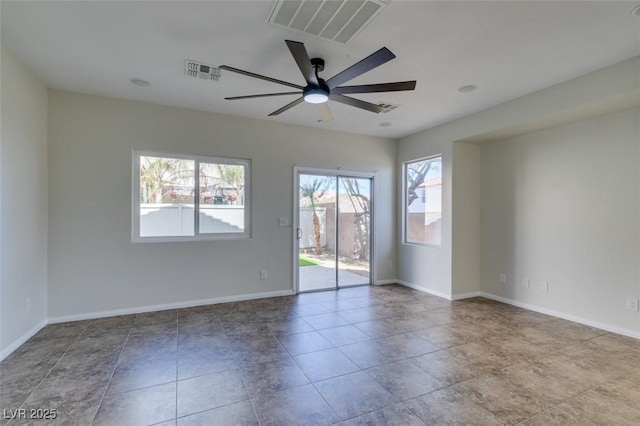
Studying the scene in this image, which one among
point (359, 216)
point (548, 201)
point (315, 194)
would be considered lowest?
point (359, 216)

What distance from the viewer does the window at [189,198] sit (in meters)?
4.03

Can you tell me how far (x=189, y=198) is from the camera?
4.29 m

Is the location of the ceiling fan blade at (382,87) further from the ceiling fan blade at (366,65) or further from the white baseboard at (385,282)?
the white baseboard at (385,282)

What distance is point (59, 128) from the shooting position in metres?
3.56

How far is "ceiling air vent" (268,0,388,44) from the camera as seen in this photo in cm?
202

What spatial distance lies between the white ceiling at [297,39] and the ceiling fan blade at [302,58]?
13.5 inches

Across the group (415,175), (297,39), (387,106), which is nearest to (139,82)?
(297,39)

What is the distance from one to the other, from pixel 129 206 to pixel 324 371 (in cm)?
320

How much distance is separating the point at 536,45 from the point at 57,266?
5.53 metres

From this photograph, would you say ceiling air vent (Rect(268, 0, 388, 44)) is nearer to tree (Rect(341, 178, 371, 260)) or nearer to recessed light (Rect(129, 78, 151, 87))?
recessed light (Rect(129, 78, 151, 87))

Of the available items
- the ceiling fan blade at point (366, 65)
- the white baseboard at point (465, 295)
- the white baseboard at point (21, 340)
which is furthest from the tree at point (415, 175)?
the white baseboard at point (21, 340)

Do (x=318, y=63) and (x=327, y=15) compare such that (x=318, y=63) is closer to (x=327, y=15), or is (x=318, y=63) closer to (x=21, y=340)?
(x=327, y=15)

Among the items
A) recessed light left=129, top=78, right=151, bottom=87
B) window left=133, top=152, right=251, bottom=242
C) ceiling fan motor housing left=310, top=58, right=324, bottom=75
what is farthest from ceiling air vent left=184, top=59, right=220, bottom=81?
window left=133, top=152, right=251, bottom=242

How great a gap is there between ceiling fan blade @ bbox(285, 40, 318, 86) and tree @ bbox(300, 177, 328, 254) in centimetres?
267
